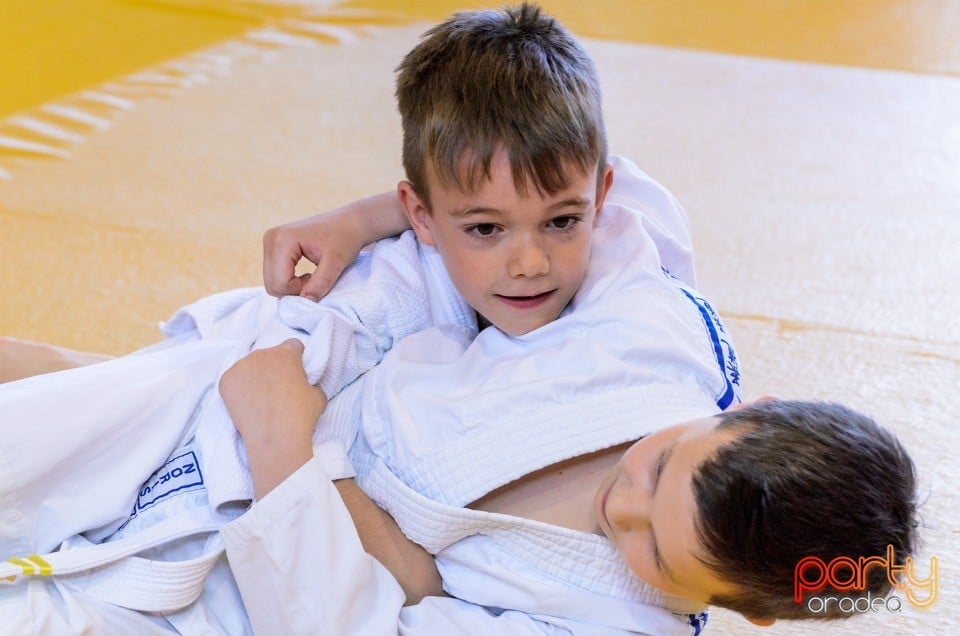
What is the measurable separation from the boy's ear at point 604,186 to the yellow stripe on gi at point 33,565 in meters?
0.72

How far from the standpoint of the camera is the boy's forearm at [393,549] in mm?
1180

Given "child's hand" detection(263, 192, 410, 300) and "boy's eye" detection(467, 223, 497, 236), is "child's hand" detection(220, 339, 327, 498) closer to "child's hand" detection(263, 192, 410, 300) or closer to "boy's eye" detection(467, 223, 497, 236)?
"child's hand" detection(263, 192, 410, 300)

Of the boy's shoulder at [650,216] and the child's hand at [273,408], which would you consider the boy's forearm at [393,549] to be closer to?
the child's hand at [273,408]

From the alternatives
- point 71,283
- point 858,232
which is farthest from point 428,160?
point 858,232

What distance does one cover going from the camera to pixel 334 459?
3.94ft

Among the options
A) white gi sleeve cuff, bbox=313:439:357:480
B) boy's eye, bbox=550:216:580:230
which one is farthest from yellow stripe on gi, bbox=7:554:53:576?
boy's eye, bbox=550:216:580:230

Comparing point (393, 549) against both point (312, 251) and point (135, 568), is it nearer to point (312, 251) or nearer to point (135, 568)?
point (135, 568)

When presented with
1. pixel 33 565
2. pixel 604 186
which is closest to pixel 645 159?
pixel 604 186

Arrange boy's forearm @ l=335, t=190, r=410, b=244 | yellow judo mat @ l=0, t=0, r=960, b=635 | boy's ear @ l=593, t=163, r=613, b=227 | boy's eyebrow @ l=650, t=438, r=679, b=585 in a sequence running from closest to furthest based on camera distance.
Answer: boy's eyebrow @ l=650, t=438, r=679, b=585 < boy's ear @ l=593, t=163, r=613, b=227 < boy's forearm @ l=335, t=190, r=410, b=244 < yellow judo mat @ l=0, t=0, r=960, b=635

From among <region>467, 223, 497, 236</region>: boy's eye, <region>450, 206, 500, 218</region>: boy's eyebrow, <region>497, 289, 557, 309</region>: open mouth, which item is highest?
<region>450, 206, 500, 218</region>: boy's eyebrow

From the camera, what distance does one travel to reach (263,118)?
261 centimetres

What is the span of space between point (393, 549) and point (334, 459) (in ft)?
0.39

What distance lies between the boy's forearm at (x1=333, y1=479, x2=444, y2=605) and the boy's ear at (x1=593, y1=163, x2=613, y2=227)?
44 cm

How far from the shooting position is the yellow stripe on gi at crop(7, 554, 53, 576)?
1.10 metres
